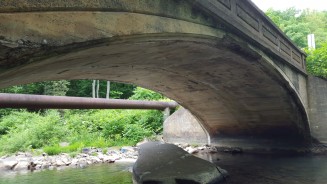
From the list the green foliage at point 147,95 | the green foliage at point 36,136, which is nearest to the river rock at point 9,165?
the green foliage at point 36,136

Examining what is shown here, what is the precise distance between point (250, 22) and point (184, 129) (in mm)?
9012

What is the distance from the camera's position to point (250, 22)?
654 cm

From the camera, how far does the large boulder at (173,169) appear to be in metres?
6.24

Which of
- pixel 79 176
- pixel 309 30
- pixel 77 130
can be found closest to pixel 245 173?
pixel 79 176

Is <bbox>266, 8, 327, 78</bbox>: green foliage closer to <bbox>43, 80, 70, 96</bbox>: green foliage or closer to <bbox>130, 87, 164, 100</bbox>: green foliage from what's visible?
<bbox>130, 87, 164, 100</bbox>: green foliage

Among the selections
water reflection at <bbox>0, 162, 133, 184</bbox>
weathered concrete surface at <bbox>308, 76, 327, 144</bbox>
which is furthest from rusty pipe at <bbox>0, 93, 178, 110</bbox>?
weathered concrete surface at <bbox>308, 76, 327, 144</bbox>

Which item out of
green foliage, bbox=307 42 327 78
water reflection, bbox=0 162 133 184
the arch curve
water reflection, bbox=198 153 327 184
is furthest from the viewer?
green foliage, bbox=307 42 327 78

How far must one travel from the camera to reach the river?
7.28 metres

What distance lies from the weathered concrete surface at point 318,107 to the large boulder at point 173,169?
4.95m

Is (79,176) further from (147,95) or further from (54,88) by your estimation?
(54,88)

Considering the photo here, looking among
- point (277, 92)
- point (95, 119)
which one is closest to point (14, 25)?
point (277, 92)

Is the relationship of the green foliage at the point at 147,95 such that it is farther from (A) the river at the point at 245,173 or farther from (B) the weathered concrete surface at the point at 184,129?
(A) the river at the point at 245,173

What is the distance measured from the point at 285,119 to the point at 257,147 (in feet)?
7.38

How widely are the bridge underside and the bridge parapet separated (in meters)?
0.25
